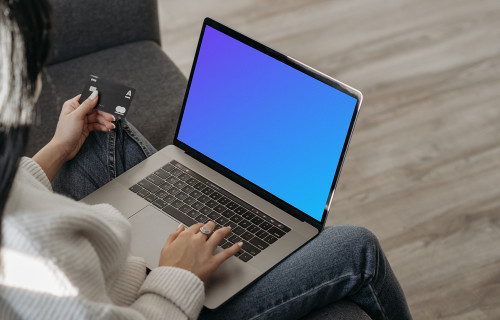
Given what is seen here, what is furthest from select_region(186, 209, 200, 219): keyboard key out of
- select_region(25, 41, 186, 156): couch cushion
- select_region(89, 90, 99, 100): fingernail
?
select_region(25, 41, 186, 156): couch cushion

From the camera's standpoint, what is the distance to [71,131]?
3.89ft

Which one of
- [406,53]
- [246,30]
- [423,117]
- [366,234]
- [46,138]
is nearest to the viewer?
[366,234]

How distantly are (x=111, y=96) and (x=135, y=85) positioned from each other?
0.46m

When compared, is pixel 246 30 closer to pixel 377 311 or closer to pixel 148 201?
pixel 148 201

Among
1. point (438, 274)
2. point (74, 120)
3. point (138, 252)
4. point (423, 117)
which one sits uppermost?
point (74, 120)

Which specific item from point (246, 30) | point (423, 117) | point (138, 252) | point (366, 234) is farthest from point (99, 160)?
point (246, 30)

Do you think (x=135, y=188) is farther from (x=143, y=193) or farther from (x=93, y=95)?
(x=93, y=95)

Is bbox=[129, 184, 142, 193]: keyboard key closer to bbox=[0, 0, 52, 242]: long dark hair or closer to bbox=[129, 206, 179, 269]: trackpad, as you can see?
bbox=[129, 206, 179, 269]: trackpad

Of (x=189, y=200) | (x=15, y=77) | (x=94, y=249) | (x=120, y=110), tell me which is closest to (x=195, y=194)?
(x=189, y=200)

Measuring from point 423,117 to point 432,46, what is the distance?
445 mm

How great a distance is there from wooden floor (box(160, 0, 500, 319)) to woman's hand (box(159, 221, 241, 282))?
0.73 meters

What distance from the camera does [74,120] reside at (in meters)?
1.20

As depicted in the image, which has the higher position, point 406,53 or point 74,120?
point 74,120

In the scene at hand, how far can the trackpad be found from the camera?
109cm
